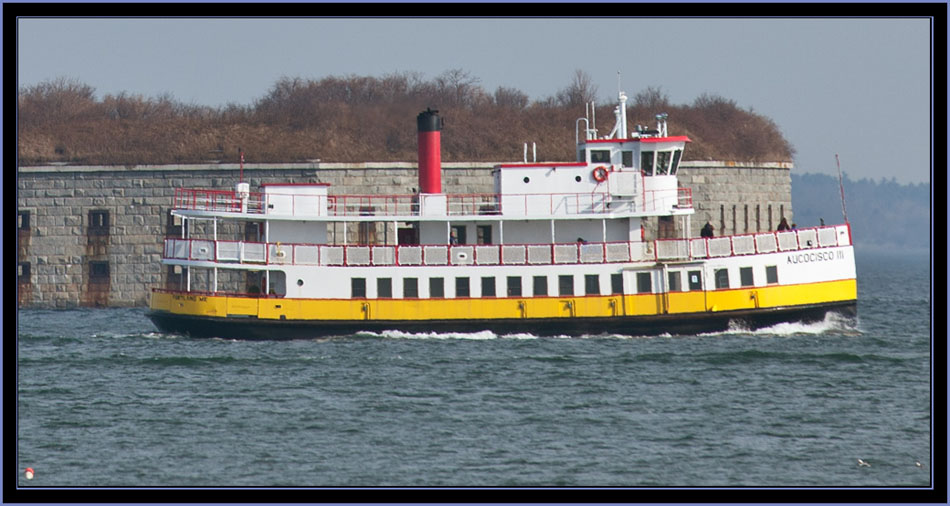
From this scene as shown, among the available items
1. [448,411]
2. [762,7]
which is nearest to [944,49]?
[762,7]

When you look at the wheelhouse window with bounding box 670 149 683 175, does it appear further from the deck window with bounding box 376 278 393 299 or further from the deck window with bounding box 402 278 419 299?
the deck window with bounding box 376 278 393 299

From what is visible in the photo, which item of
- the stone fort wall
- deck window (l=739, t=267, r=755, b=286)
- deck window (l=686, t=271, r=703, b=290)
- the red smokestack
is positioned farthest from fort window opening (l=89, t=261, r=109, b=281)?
deck window (l=739, t=267, r=755, b=286)

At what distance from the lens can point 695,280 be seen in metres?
35.7

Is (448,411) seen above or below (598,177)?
below

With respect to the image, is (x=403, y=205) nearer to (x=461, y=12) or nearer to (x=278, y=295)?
(x=278, y=295)

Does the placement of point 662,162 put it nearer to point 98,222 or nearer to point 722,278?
point 722,278

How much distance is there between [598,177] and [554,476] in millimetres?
17545

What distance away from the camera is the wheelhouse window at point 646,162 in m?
37.3

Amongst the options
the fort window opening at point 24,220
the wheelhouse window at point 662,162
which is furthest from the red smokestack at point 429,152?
the fort window opening at point 24,220

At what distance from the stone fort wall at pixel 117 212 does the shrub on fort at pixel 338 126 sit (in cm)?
135

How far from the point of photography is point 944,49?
1456 cm

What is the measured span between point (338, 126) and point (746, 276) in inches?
914

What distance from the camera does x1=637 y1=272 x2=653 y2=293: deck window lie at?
117 feet

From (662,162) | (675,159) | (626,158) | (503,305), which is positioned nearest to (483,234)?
(503,305)
